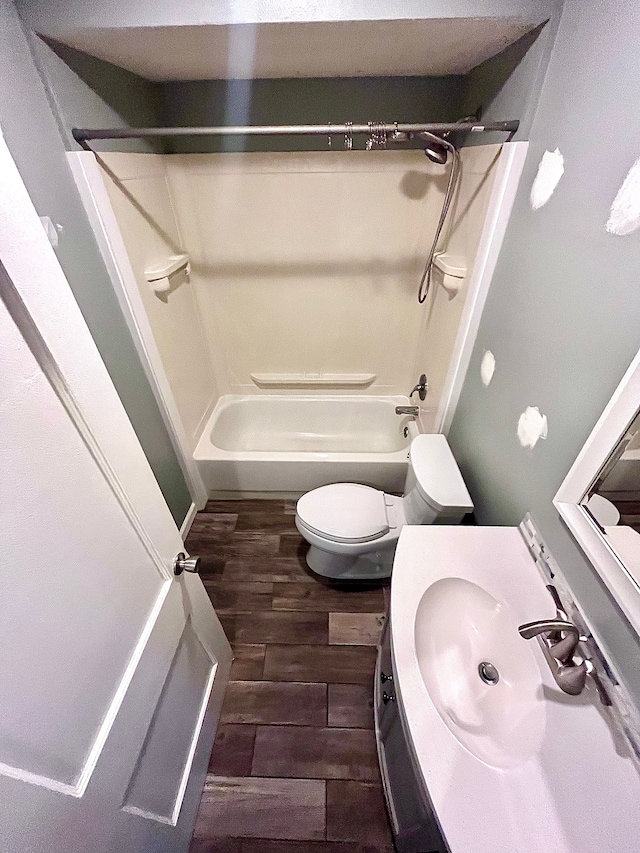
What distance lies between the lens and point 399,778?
0.96m

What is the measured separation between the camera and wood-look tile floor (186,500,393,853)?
1122 mm

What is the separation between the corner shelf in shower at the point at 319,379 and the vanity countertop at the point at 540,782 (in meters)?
1.66

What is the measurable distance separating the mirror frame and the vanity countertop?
0.22 metres

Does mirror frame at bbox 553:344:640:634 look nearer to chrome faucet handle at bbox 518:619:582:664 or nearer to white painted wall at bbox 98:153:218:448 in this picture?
chrome faucet handle at bbox 518:619:582:664

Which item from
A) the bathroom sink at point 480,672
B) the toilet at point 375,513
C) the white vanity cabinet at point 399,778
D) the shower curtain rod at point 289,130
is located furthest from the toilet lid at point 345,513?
the shower curtain rod at point 289,130

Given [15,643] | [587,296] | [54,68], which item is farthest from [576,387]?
[54,68]

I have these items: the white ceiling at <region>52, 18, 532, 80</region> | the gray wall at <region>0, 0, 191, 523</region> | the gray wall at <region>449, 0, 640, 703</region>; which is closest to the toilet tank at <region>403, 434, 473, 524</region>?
the gray wall at <region>449, 0, 640, 703</region>

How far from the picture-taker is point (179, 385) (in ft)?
6.06

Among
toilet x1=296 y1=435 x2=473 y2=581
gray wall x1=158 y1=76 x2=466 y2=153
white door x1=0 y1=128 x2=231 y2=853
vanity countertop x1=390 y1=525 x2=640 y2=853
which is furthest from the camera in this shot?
gray wall x1=158 y1=76 x2=466 y2=153

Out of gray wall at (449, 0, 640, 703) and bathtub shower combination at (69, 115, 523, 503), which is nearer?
gray wall at (449, 0, 640, 703)

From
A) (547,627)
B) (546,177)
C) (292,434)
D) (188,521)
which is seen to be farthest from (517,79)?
(188,521)

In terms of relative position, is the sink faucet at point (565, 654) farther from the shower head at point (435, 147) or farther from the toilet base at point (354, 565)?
the shower head at point (435, 147)

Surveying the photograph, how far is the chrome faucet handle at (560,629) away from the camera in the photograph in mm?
698

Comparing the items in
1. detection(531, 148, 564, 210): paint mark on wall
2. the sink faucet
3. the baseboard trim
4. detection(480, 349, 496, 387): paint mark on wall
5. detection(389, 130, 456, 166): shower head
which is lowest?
the baseboard trim
